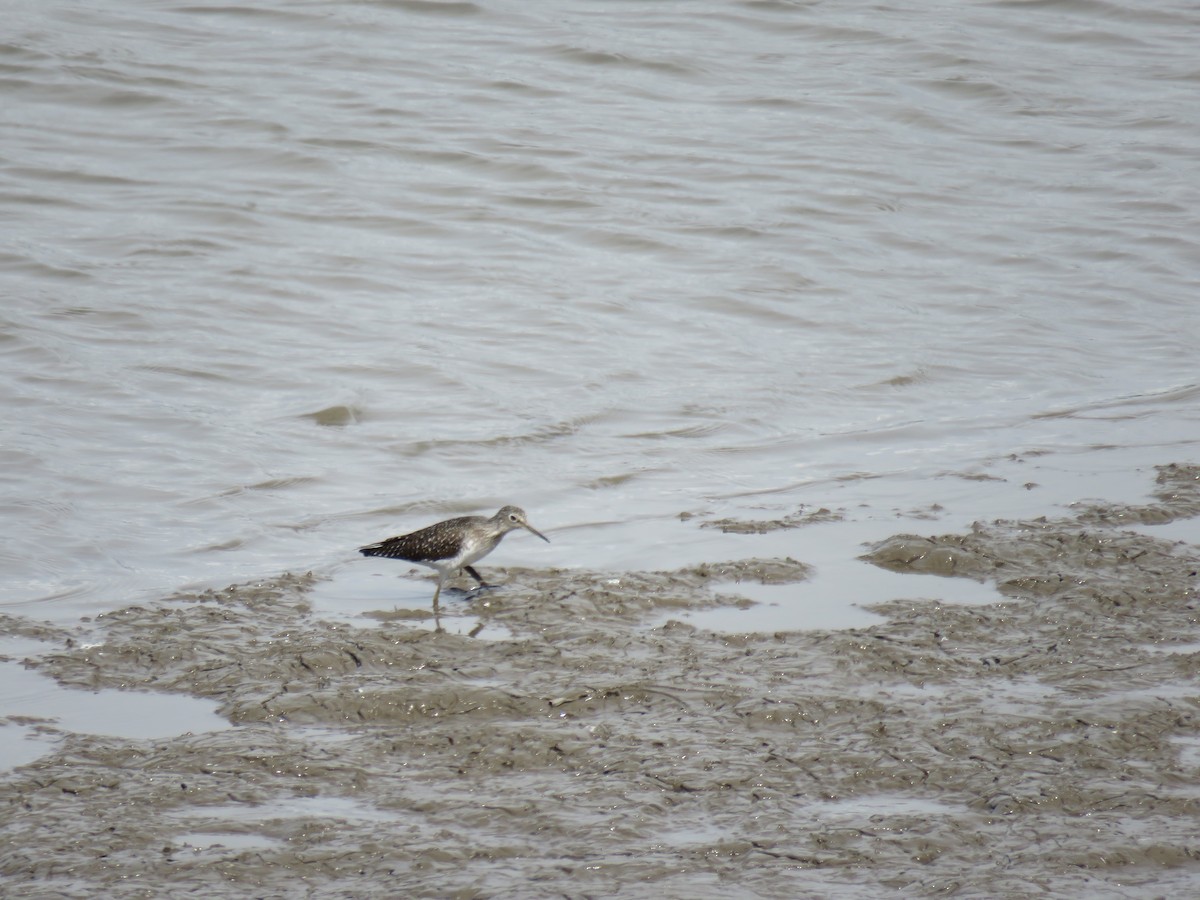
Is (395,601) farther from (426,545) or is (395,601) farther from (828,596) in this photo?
(828,596)

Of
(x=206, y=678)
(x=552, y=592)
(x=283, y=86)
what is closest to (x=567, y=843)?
(x=206, y=678)

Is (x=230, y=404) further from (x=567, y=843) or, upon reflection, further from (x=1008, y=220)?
(x=1008, y=220)

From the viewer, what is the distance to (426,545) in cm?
742

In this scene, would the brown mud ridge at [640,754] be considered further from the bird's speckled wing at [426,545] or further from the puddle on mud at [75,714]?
the bird's speckled wing at [426,545]

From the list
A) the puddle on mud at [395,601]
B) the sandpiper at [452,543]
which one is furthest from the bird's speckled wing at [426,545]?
the puddle on mud at [395,601]

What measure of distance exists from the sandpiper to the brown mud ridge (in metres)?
0.32

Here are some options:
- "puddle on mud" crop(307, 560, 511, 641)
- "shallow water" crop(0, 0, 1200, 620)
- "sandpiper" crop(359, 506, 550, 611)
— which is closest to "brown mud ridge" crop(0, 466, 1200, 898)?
"puddle on mud" crop(307, 560, 511, 641)

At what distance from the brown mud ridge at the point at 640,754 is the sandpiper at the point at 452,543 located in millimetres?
317

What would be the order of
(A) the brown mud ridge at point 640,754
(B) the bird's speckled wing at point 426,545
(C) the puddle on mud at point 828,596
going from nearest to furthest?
(A) the brown mud ridge at point 640,754
(C) the puddle on mud at point 828,596
(B) the bird's speckled wing at point 426,545

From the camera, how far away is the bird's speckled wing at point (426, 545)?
7.32 metres

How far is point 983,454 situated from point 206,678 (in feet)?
18.6

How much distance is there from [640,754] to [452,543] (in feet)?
7.35

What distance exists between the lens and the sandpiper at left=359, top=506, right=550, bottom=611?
732cm

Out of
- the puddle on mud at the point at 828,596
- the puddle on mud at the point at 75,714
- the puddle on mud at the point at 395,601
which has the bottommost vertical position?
the puddle on mud at the point at 395,601
